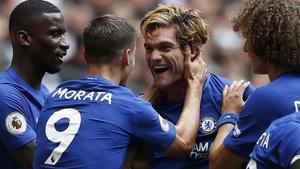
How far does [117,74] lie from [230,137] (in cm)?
76

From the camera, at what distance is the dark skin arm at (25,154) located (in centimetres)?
555

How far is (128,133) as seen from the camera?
5.03m

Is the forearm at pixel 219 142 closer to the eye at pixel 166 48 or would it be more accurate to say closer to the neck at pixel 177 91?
the neck at pixel 177 91

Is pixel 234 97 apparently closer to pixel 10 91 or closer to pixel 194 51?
pixel 194 51

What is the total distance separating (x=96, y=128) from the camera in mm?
4988

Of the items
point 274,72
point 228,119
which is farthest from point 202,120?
point 274,72

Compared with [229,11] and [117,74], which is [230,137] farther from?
A: [229,11]

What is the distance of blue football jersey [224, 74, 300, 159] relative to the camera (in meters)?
4.70

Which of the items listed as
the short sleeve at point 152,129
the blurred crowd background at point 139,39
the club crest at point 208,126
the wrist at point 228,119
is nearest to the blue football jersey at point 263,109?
the wrist at point 228,119

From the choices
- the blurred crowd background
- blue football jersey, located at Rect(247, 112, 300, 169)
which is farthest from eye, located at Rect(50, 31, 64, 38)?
the blurred crowd background

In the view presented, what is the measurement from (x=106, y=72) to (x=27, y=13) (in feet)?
3.31

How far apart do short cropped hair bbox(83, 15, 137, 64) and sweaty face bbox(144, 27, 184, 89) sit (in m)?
0.46

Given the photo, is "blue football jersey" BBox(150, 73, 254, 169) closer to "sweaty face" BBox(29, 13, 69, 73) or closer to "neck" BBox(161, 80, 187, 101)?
"neck" BBox(161, 80, 187, 101)

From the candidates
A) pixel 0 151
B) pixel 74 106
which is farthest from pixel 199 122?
pixel 0 151
